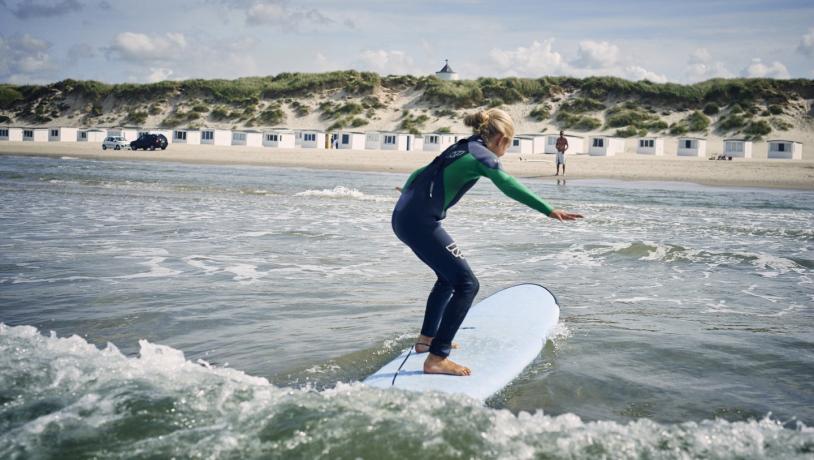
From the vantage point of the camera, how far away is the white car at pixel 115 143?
157 feet

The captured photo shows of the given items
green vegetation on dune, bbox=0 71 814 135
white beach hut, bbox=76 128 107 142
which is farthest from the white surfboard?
white beach hut, bbox=76 128 107 142

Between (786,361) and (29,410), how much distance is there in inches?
190

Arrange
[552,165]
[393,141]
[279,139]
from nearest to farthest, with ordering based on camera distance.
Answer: [552,165] < [393,141] < [279,139]

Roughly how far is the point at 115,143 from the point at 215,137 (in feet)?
25.7

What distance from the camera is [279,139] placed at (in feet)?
173

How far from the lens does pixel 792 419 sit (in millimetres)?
3709

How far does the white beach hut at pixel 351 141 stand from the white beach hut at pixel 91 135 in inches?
821

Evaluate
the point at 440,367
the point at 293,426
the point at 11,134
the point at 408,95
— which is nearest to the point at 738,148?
the point at 408,95

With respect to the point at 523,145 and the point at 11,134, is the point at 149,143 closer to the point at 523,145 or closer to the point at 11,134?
the point at 11,134

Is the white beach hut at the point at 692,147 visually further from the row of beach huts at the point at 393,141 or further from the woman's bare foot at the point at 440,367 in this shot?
the woman's bare foot at the point at 440,367

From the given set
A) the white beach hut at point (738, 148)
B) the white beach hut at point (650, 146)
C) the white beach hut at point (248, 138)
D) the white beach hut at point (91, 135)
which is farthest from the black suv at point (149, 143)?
the white beach hut at point (738, 148)

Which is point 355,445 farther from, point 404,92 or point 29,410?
point 404,92

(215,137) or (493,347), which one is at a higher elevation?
(215,137)

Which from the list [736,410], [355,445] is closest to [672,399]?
[736,410]
